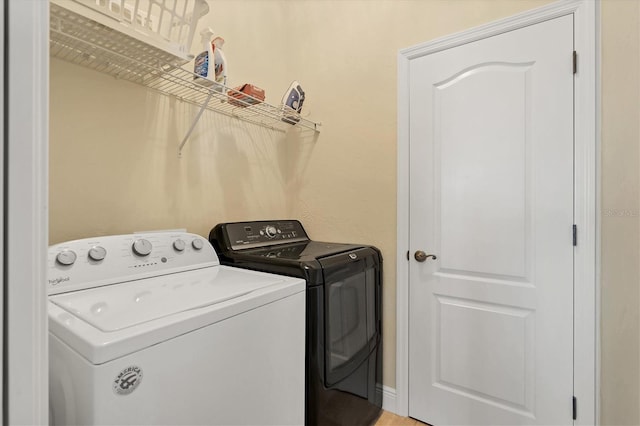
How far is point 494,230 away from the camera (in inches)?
63.1

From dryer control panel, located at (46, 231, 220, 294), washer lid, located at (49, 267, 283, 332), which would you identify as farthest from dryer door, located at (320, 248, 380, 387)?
dryer control panel, located at (46, 231, 220, 294)

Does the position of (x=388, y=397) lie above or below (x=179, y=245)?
below

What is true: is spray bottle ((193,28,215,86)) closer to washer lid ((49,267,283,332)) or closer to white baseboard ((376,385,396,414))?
washer lid ((49,267,283,332))

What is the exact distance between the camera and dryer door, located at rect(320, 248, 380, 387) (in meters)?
1.34

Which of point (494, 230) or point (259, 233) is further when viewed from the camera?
point (259, 233)

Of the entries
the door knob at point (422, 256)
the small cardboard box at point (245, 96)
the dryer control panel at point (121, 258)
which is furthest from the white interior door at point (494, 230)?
the dryer control panel at point (121, 258)

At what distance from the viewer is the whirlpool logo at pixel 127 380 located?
667mm

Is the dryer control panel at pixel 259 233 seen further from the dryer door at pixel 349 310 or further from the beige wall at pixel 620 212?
the beige wall at pixel 620 212

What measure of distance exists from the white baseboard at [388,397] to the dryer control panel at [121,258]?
126 cm

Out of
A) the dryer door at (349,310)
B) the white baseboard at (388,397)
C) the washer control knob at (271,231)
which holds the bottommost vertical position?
the white baseboard at (388,397)

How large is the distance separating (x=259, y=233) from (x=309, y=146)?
0.76 metres

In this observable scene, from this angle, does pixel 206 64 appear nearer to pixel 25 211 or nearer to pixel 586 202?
pixel 25 211

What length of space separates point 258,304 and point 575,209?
1.44m

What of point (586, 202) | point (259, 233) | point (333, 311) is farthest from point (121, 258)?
point (586, 202)
